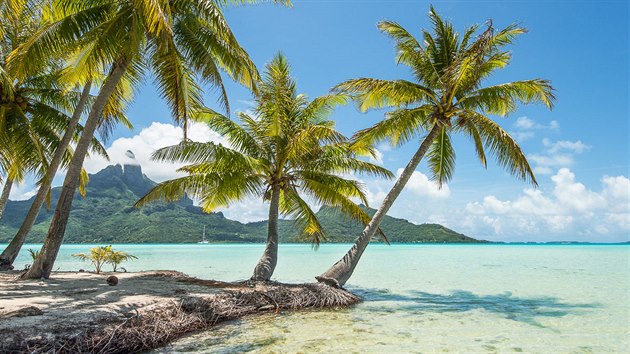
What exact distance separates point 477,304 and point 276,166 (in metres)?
6.49

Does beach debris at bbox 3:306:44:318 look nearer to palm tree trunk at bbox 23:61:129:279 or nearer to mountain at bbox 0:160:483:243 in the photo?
palm tree trunk at bbox 23:61:129:279

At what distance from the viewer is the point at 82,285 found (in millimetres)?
8695

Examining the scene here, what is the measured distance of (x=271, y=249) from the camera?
11023 millimetres

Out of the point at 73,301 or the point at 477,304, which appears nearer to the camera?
the point at 73,301

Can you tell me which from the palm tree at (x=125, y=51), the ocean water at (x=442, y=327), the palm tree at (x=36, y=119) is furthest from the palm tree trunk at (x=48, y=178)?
the ocean water at (x=442, y=327)

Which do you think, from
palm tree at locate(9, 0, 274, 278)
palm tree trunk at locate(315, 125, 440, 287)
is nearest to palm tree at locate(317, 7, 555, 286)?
palm tree trunk at locate(315, 125, 440, 287)

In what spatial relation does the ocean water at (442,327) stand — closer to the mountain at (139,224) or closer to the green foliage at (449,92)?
the green foliage at (449,92)

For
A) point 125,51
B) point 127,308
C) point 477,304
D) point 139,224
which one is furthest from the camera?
point 139,224

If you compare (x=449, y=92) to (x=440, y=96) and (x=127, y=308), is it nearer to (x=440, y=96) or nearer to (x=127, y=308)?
(x=440, y=96)

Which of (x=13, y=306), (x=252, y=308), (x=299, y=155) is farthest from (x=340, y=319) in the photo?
(x=13, y=306)

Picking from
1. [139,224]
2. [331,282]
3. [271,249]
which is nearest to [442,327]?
[331,282]

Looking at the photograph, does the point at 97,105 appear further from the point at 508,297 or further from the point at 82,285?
the point at 508,297

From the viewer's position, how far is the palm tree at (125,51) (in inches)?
300

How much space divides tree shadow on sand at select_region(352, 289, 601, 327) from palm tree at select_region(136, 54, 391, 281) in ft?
8.06
